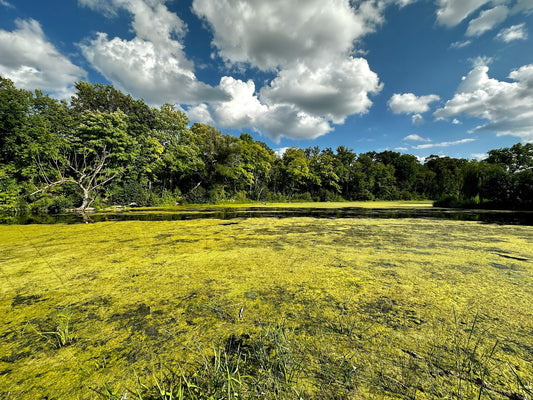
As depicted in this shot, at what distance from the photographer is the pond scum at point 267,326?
731 mm

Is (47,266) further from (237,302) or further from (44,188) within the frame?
(44,188)

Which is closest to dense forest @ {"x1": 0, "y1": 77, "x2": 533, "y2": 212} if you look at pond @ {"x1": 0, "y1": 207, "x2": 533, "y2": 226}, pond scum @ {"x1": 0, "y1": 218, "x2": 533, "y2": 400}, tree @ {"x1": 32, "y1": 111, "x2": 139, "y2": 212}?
tree @ {"x1": 32, "y1": 111, "x2": 139, "y2": 212}

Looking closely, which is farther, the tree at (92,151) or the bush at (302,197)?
the bush at (302,197)

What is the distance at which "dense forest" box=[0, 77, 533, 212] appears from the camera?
8625mm

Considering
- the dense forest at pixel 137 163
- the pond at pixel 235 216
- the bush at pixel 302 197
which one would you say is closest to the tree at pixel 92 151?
the dense forest at pixel 137 163

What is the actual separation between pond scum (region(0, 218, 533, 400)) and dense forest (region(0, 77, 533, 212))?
975cm

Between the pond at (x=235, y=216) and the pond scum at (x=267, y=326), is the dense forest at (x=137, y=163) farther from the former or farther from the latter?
the pond scum at (x=267, y=326)

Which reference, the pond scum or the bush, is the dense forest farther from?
the pond scum

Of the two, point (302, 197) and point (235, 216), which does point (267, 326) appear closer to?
point (235, 216)

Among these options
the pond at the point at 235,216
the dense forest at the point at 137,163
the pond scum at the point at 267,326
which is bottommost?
the pond at the point at 235,216

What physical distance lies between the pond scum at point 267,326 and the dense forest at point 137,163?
9.75 metres

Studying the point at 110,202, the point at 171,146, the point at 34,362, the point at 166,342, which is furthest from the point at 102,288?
the point at 171,146

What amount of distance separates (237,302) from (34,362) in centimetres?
92

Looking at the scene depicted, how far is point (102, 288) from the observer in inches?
61.7
